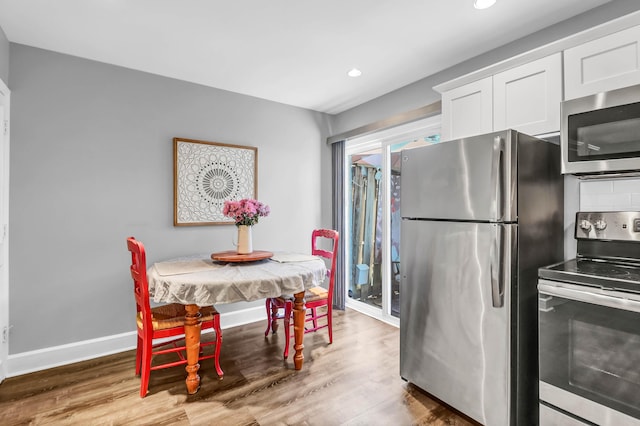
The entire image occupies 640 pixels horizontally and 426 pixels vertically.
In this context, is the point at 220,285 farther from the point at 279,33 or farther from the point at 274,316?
the point at 279,33

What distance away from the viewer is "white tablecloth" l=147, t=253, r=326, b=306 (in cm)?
204

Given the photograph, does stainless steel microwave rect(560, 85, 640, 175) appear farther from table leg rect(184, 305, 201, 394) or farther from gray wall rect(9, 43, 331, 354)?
gray wall rect(9, 43, 331, 354)

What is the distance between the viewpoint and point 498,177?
1.76 m

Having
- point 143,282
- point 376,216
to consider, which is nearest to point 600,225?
point 376,216

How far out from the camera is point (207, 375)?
2473 mm

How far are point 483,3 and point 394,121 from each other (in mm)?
1426

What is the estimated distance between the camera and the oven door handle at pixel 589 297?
4.58 feet

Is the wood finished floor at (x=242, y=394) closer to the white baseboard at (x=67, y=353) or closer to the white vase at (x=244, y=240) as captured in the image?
the white baseboard at (x=67, y=353)

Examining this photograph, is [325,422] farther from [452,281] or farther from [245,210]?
[245,210]

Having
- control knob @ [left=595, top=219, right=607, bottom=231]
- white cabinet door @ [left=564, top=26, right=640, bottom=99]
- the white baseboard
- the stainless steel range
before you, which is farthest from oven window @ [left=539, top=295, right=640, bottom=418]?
the white baseboard

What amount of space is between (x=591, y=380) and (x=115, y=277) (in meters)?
3.38

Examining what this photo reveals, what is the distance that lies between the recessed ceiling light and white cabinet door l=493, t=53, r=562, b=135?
1.35 feet

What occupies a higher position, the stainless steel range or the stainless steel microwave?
the stainless steel microwave

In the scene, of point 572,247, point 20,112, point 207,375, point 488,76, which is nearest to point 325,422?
→ point 207,375
